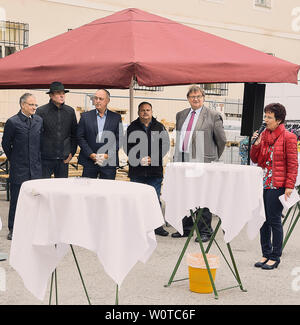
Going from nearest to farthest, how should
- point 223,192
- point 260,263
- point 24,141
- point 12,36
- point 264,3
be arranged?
point 223,192, point 260,263, point 24,141, point 12,36, point 264,3

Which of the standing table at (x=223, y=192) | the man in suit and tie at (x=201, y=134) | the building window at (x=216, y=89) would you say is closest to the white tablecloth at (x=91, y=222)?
the standing table at (x=223, y=192)

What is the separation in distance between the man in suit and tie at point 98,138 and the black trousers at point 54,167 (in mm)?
285

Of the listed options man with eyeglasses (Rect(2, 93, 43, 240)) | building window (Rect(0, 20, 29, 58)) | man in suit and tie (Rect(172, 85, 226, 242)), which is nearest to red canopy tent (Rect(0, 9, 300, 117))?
man with eyeglasses (Rect(2, 93, 43, 240))

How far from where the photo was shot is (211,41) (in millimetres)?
6996

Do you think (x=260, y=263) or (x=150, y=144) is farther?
(x=150, y=144)

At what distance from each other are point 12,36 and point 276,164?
1309 centimetres

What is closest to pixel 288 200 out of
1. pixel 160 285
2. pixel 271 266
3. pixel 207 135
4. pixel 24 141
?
pixel 271 266

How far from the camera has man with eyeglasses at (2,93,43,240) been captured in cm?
733

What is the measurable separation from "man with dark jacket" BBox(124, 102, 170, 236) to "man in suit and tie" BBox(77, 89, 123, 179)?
311 mm

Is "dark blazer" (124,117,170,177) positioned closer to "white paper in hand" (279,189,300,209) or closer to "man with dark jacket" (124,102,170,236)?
"man with dark jacket" (124,102,170,236)

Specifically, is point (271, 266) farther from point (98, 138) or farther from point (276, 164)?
point (98, 138)

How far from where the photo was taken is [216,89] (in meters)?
22.7

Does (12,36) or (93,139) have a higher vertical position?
(12,36)
